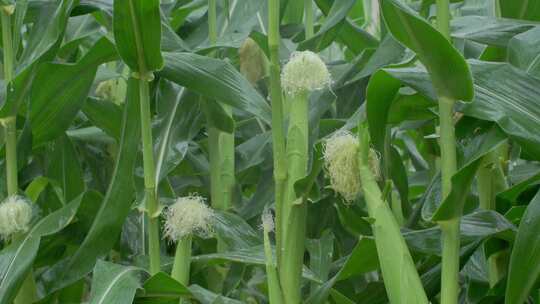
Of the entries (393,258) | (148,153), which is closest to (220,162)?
(148,153)

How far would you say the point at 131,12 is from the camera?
1.08 meters

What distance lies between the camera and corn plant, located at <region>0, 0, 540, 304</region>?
99 centimetres

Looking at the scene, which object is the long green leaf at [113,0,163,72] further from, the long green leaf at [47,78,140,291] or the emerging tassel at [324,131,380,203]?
the emerging tassel at [324,131,380,203]

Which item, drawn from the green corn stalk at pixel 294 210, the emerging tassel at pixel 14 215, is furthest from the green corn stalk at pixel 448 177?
the emerging tassel at pixel 14 215

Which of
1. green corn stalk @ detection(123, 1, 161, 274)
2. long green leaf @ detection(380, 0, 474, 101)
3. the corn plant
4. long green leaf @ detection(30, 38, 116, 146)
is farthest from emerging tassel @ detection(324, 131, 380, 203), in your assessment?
long green leaf @ detection(30, 38, 116, 146)

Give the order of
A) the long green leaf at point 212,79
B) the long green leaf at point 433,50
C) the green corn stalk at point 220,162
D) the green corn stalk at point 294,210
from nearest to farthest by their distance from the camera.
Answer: the long green leaf at point 433,50, the green corn stalk at point 294,210, the long green leaf at point 212,79, the green corn stalk at point 220,162

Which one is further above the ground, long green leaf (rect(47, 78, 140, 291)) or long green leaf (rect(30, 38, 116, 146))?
long green leaf (rect(30, 38, 116, 146))

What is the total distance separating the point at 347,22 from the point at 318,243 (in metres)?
0.47

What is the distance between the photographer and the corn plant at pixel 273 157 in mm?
994

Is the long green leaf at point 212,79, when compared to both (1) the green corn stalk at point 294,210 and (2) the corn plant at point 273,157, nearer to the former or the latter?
(2) the corn plant at point 273,157

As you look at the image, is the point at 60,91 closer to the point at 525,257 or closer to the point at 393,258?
the point at 393,258

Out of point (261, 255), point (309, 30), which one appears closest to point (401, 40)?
point (261, 255)

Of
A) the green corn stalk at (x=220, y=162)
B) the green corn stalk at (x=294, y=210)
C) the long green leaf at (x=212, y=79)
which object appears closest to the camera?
the green corn stalk at (x=294, y=210)

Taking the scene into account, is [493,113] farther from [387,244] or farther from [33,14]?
[33,14]
